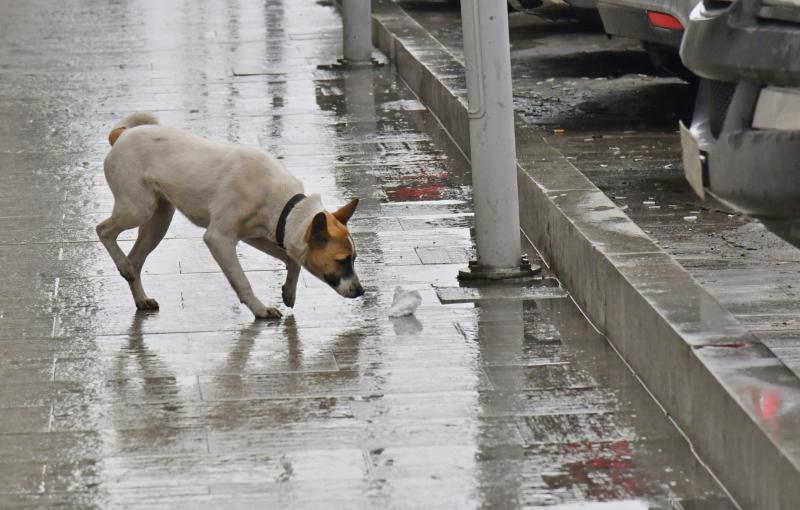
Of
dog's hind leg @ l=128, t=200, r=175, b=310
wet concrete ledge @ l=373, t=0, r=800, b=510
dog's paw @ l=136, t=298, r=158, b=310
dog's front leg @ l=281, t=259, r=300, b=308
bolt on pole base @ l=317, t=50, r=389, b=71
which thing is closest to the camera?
wet concrete ledge @ l=373, t=0, r=800, b=510

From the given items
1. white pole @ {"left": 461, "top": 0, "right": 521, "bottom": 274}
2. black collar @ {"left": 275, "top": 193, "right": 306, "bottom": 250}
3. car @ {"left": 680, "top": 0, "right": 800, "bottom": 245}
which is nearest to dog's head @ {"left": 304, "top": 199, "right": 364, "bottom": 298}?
black collar @ {"left": 275, "top": 193, "right": 306, "bottom": 250}

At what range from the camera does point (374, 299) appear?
7633 millimetres

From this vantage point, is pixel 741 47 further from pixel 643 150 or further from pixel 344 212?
pixel 643 150

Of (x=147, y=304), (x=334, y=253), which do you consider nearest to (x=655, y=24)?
(x=334, y=253)

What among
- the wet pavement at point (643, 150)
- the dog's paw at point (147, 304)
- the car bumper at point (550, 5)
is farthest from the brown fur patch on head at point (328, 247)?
the car bumper at point (550, 5)

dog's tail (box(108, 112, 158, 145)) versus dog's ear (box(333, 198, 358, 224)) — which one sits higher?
dog's tail (box(108, 112, 158, 145))

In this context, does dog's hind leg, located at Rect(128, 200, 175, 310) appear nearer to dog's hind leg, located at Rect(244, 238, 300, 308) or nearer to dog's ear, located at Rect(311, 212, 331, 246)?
dog's hind leg, located at Rect(244, 238, 300, 308)

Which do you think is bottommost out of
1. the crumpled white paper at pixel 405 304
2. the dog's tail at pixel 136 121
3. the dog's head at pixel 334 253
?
the crumpled white paper at pixel 405 304

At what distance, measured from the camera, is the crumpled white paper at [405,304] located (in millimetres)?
7305

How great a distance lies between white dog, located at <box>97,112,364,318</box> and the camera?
23.2ft

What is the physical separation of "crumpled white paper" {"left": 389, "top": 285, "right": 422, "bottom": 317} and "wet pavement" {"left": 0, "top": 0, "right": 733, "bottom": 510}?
5 cm

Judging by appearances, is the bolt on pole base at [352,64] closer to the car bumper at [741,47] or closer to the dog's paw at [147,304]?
the dog's paw at [147,304]

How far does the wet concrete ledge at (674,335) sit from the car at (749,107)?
50 cm

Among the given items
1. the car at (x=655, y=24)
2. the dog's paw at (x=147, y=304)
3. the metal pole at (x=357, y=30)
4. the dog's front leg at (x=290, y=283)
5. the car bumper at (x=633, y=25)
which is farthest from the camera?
the metal pole at (x=357, y=30)
